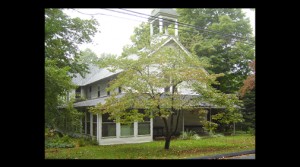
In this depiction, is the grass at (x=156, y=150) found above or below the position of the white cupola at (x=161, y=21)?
below

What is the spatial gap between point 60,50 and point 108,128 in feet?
8.64

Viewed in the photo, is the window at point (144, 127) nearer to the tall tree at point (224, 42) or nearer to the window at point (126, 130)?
the window at point (126, 130)

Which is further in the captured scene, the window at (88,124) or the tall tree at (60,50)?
the window at (88,124)

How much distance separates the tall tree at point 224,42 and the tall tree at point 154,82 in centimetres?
161

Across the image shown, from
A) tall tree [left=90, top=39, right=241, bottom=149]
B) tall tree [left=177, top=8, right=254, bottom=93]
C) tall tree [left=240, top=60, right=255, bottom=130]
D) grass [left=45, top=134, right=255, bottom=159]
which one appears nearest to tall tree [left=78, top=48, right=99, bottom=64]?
tall tree [left=90, top=39, right=241, bottom=149]

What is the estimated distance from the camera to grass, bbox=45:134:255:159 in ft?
19.7

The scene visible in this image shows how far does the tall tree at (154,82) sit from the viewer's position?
6.48 meters

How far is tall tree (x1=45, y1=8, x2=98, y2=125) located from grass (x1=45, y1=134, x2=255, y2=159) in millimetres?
984

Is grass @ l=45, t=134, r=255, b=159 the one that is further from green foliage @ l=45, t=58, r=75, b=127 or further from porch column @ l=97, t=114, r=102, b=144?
green foliage @ l=45, t=58, r=75, b=127

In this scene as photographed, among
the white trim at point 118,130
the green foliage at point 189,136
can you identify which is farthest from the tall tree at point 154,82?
the green foliage at point 189,136

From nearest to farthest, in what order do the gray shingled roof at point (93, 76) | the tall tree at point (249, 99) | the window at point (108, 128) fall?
the window at point (108, 128) < the tall tree at point (249, 99) < the gray shingled roof at point (93, 76)

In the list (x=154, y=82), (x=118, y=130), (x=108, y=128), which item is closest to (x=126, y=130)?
(x=118, y=130)
